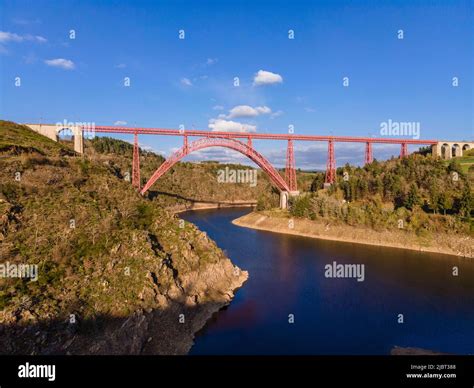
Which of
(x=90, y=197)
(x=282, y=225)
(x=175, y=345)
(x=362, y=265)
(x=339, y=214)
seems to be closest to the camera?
(x=175, y=345)

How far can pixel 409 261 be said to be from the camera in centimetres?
2633

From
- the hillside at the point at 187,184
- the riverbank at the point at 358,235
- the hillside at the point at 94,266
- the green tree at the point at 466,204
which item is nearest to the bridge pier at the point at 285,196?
the riverbank at the point at 358,235

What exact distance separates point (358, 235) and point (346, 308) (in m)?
18.7

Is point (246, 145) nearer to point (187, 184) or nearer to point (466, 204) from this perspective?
point (466, 204)

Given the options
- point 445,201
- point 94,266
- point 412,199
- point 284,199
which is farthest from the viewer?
point 284,199

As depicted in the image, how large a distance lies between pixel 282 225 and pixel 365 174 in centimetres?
1352

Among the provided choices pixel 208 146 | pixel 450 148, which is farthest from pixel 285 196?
pixel 450 148

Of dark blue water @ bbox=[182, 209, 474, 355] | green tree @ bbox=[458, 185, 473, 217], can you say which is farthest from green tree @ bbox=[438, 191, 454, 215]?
dark blue water @ bbox=[182, 209, 474, 355]

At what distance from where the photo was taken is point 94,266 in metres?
14.5

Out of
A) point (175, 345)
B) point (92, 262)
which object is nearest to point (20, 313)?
point (92, 262)

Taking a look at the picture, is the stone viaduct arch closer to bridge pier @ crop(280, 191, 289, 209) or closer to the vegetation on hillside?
the vegetation on hillside

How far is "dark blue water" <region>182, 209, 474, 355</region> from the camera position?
13680 millimetres

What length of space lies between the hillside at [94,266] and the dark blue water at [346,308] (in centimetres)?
161
